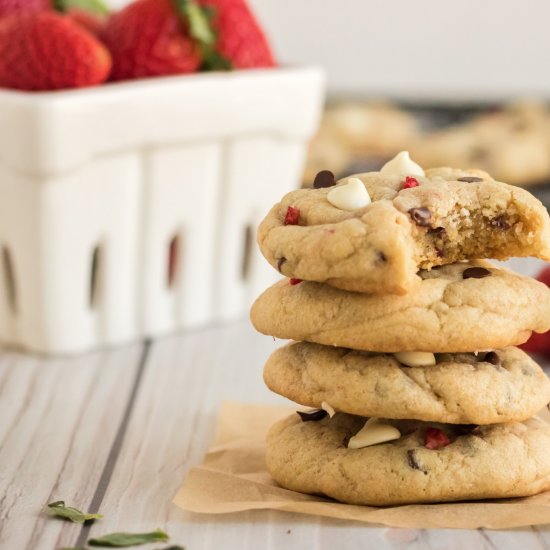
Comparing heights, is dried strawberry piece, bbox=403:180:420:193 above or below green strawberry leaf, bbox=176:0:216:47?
below

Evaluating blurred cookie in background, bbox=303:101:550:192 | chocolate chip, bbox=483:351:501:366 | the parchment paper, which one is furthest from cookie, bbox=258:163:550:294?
blurred cookie in background, bbox=303:101:550:192

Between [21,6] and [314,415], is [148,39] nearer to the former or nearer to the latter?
[21,6]

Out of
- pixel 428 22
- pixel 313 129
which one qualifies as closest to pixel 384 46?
pixel 428 22

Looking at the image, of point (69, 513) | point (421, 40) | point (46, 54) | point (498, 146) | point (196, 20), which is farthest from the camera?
point (421, 40)

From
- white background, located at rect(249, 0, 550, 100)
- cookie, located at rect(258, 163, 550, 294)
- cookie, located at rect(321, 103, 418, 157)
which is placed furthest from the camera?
white background, located at rect(249, 0, 550, 100)

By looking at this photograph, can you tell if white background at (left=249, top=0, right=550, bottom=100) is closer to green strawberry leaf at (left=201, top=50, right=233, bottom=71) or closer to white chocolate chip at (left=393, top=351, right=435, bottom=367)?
green strawberry leaf at (left=201, top=50, right=233, bottom=71)

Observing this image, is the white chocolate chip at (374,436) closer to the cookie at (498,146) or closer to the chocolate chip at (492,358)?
the chocolate chip at (492,358)

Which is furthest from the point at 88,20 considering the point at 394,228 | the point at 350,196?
the point at 394,228
